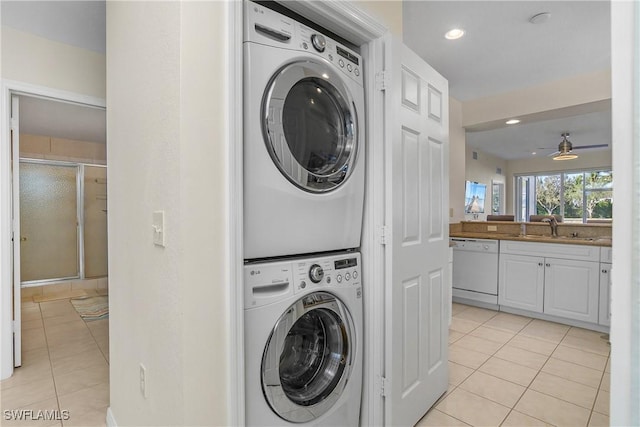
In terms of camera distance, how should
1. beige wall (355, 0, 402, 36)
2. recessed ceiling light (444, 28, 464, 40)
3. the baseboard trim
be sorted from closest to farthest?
beige wall (355, 0, 402, 36) → the baseboard trim → recessed ceiling light (444, 28, 464, 40)

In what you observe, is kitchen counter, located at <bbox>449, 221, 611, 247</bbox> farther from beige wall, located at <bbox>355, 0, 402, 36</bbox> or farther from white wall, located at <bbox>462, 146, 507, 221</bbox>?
beige wall, located at <bbox>355, 0, 402, 36</bbox>

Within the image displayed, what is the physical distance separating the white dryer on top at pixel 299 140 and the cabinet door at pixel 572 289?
2.93 metres

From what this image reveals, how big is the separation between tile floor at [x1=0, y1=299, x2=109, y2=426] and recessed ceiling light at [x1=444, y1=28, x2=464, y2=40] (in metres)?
3.56

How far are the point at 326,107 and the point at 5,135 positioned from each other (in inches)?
94.4

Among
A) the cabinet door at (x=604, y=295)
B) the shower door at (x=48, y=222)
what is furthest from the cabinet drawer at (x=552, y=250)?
the shower door at (x=48, y=222)

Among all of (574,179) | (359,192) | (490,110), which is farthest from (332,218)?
(574,179)

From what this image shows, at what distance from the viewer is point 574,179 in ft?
27.4

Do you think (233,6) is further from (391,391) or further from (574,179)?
(574,179)

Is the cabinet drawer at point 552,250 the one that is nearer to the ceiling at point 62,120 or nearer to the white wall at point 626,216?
the white wall at point 626,216

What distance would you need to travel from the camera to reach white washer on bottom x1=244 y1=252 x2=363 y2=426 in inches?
46.6

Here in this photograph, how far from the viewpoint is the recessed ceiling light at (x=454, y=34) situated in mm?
2607

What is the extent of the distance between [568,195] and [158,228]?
398 inches

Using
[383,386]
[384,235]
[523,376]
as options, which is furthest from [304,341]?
[523,376]

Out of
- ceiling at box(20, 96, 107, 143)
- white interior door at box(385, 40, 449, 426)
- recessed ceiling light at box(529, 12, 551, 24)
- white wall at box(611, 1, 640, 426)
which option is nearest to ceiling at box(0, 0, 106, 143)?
ceiling at box(20, 96, 107, 143)
